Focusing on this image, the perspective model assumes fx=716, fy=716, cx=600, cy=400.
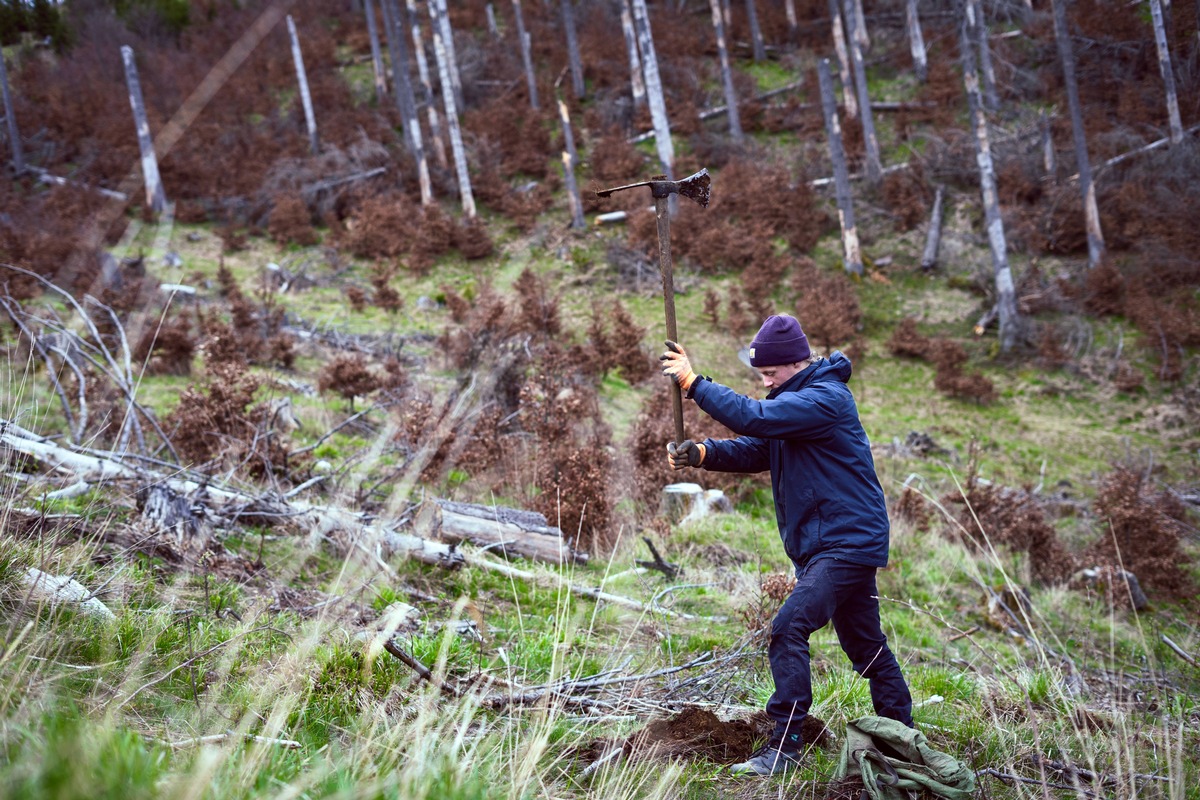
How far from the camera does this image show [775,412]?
3293 millimetres

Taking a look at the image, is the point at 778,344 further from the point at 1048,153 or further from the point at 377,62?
the point at 377,62

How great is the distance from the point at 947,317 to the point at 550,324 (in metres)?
9.06

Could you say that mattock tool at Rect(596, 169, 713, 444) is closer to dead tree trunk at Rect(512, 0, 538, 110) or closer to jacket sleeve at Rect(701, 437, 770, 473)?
jacket sleeve at Rect(701, 437, 770, 473)

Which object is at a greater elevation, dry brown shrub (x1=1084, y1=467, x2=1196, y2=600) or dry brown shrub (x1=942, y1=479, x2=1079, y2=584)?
dry brown shrub (x1=942, y1=479, x2=1079, y2=584)

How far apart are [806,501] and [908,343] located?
1224cm

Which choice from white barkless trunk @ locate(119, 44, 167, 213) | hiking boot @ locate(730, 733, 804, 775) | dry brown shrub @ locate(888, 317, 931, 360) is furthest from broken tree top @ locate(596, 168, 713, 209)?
white barkless trunk @ locate(119, 44, 167, 213)

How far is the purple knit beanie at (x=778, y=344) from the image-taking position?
358cm

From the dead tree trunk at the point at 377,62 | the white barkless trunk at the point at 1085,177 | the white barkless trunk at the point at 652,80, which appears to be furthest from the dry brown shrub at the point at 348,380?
the dead tree trunk at the point at 377,62

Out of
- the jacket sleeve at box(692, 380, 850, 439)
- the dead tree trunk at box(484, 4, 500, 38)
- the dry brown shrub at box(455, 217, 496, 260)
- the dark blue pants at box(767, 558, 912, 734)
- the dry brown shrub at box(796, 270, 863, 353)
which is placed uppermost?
the dead tree trunk at box(484, 4, 500, 38)

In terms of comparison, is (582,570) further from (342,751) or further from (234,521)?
(342,751)

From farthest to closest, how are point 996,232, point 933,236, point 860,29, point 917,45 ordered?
point 860,29
point 917,45
point 933,236
point 996,232

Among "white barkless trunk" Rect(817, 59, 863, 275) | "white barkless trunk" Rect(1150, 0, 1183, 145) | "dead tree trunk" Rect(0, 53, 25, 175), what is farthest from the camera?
"dead tree trunk" Rect(0, 53, 25, 175)

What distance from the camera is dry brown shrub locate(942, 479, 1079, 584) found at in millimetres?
7664

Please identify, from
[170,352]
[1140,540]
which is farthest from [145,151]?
[1140,540]
